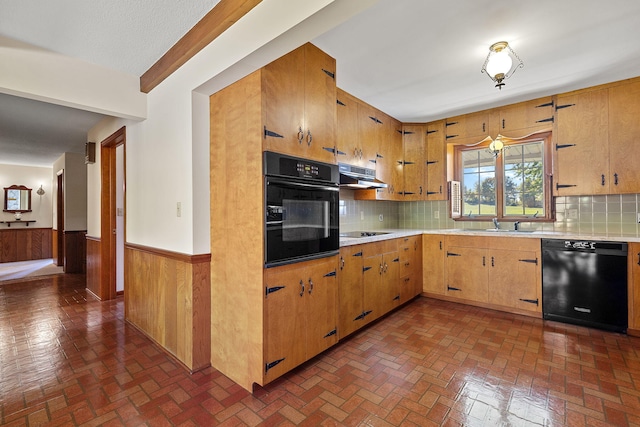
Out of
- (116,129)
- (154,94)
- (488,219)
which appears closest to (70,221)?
(116,129)

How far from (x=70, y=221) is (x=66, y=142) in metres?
1.64

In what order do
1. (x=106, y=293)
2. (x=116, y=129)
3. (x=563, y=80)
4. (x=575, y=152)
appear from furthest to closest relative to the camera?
1. (x=106, y=293)
2. (x=116, y=129)
3. (x=575, y=152)
4. (x=563, y=80)

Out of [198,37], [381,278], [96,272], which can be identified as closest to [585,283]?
[381,278]

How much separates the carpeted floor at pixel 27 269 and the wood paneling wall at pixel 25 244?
11.8 inches

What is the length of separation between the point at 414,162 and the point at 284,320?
3.19 metres

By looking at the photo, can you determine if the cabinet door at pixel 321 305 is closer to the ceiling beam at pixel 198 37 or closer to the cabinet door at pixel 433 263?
the ceiling beam at pixel 198 37

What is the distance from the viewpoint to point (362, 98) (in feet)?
11.3

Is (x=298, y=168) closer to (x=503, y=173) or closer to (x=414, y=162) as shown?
(x=414, y=162)

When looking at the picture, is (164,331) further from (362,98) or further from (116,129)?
(362,98)

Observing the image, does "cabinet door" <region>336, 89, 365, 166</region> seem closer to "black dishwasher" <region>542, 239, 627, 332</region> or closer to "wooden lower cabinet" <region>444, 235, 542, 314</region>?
"wooden lower cabinet" <region>444, 235, 542, 314</region>

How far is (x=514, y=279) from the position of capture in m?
3.37

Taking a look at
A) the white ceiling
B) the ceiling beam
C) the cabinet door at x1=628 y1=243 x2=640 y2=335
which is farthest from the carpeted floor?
the cabinet door at x1=628 y1=243 x2=640 y2=335

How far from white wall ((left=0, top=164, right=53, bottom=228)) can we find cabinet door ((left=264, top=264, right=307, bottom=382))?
30.8 feet

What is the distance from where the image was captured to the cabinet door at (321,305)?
2223mm
